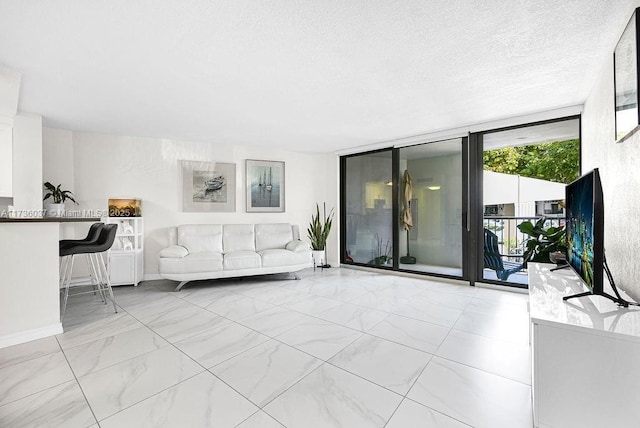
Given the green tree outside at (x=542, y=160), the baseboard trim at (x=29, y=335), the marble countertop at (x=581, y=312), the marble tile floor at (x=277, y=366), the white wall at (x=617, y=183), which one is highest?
the green tree outside at (x=542, y=160)

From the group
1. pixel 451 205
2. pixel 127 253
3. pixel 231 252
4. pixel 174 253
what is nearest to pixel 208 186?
pixel 231 252

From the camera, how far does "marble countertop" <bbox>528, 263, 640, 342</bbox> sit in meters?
1.29

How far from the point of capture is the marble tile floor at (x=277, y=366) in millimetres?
1571

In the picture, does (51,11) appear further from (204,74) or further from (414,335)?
(414,335)

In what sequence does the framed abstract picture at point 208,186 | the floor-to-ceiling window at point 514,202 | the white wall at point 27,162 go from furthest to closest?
the framed abstract picture at point 208,186
the floor-to-ceiling window at point 514,202
the white wall at point 27,162

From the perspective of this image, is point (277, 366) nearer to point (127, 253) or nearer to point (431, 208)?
point (127, 253)

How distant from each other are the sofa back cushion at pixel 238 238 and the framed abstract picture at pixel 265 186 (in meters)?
0.55

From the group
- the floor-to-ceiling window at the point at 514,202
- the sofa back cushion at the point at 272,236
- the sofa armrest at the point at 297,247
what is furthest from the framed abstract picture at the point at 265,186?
the floor-to-ceiling window at the point at 514,202

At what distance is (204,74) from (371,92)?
1.60 m

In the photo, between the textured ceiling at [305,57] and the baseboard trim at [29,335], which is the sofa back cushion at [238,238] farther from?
the baseboard trim at [29,335]

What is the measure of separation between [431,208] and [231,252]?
3339mm

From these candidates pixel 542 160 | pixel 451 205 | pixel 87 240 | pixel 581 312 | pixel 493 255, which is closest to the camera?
pixel 581 312

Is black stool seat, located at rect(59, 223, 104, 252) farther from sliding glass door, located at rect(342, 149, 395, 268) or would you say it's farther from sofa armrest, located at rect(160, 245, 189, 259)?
sliding glass door, located at rect(342, 149, 395, 268)

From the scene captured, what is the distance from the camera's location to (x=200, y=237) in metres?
4.90
